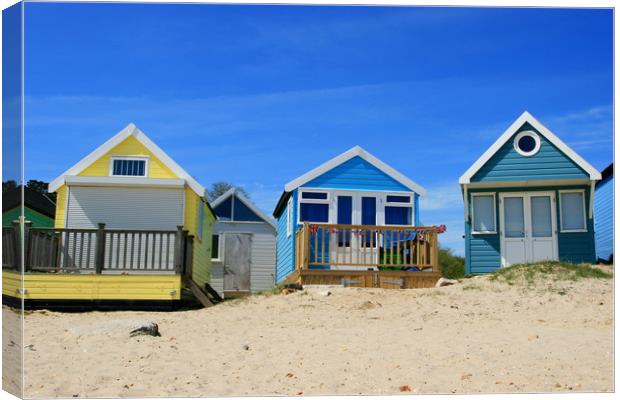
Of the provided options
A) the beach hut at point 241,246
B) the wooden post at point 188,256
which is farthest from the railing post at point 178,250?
the beach hut at point 241,246

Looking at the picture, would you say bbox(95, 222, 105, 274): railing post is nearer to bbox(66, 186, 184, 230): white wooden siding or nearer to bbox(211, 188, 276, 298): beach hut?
bbox(66, 186, 184, 230): white wooden siding

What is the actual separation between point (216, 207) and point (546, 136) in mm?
10688

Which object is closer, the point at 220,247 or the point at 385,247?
the point at 385,247

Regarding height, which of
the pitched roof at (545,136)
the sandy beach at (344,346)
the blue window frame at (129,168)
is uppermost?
the pitched roof at (545,136)

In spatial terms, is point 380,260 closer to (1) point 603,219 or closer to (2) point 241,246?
(1) point 603,219

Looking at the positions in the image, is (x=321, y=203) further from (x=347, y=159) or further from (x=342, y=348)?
(x=342, y=348)

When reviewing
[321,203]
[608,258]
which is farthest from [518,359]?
[321,203]

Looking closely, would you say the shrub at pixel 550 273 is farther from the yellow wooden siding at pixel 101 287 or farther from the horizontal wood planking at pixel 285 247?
the yellow wooden siding at pixel 101 287

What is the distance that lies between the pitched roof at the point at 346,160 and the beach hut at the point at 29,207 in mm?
4951

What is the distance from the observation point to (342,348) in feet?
30.2

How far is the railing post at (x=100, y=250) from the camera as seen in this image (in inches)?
512

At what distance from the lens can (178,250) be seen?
13.3 metres

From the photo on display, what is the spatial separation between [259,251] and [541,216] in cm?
939

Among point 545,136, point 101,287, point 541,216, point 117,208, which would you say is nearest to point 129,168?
point 117,208
